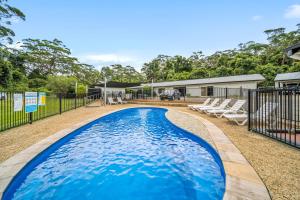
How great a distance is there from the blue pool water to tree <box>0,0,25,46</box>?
19398 millimetres

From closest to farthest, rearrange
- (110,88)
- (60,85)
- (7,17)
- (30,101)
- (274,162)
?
(274,162), (30,101), (7,17), (60,85), (110,88)

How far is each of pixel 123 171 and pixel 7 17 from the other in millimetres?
22883

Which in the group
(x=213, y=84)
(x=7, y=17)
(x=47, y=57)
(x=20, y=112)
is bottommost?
(x=20, y=112)

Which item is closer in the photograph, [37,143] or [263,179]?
[263,179]

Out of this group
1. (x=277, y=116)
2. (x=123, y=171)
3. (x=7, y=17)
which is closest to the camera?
(x=123, y=171)

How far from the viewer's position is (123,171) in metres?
3.95

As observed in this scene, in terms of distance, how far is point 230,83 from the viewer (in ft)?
67.9

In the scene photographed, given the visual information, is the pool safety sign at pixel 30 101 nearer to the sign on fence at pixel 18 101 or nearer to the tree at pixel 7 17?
the sign on fence at pixel 18 101

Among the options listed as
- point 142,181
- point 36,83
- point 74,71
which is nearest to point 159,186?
point 142,181

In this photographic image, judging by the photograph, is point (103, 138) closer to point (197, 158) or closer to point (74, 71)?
point (197, 158)

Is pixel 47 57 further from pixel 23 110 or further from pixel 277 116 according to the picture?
pixel 277 116

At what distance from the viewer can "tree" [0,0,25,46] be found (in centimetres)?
1773

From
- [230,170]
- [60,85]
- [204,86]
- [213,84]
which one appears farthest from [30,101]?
[204,86]

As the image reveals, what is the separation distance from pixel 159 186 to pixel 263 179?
5.65 feet
